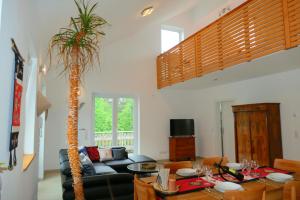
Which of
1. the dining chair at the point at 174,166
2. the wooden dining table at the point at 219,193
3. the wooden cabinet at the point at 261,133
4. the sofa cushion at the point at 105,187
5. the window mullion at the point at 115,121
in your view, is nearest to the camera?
the wooden dining table at the point at 219,193

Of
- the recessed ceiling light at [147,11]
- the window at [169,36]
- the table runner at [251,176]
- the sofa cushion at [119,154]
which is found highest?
the window at [169,36]

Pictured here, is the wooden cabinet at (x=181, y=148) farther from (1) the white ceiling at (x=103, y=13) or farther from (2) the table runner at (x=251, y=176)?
(2) the table runner at (x=251, y=176)

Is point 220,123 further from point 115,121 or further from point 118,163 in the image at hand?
point 118,163

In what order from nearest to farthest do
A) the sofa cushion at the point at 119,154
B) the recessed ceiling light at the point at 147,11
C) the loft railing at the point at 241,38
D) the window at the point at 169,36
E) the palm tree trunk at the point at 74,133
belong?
the palm tree trunk at the point at 74,133 < the loft railing at the point at 241,38 < the recessed ceiling light at the point at 147,11 < the sofa cushion at the point at 119,154 < the window at the point at 169,36

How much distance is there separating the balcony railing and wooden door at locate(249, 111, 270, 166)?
383cm

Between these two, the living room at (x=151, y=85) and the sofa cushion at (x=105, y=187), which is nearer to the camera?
the sofa cushion at (x=105, y=187)

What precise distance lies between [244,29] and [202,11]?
400 cm

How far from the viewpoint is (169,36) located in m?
8.17

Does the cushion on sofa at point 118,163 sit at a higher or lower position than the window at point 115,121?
lower

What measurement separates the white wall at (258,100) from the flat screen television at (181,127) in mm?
458

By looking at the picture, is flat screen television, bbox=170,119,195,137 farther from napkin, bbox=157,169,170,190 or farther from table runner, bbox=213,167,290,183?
napkin, bbox=157,169,170,190

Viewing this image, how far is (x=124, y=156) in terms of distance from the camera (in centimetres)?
584

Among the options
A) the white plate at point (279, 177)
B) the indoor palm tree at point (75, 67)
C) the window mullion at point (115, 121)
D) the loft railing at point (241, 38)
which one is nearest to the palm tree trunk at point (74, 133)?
the indoor palm tree at point (75, 67)

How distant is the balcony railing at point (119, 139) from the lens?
6.93m
